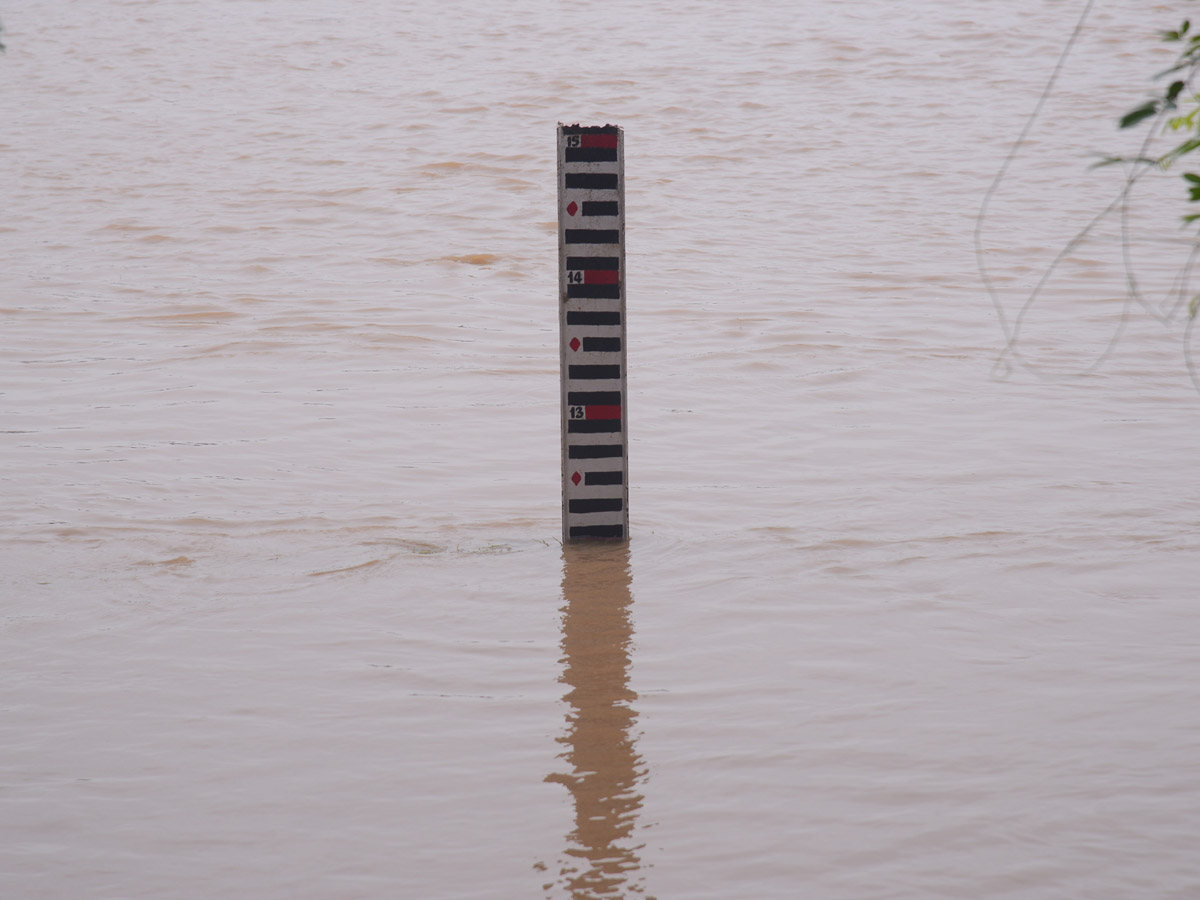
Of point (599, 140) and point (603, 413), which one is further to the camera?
point (603, 413)

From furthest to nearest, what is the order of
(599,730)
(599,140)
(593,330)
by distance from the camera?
(593,330) < (599,140) < (599,730)

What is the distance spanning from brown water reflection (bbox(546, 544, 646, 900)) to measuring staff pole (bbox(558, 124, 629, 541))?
0.23 metres

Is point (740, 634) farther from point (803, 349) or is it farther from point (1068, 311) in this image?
point (1068, 311)

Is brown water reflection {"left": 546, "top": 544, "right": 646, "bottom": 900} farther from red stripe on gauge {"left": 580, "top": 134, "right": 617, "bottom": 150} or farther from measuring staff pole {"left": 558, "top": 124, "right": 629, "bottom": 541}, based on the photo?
red stripe on gauge {"left": 580, "top": 134, "right": 617, "bottom": 150}

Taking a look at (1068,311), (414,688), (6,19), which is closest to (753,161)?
(1068,311)

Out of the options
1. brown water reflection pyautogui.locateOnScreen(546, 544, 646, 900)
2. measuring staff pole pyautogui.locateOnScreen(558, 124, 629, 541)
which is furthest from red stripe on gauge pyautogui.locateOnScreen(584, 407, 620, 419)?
brown water reflection pyautogui.locateOnScreen(546, 544, 646, 900)

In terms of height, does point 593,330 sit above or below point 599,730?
above

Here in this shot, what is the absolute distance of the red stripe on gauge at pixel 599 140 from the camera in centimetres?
497

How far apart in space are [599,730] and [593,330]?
1.95 m

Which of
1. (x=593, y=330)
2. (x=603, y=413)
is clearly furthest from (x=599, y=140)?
(x=603, y=413)

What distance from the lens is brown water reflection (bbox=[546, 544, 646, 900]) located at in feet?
9.73

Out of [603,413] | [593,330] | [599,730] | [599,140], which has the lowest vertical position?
[599,730]

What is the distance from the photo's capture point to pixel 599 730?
3605 millimetres

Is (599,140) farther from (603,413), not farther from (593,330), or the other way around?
(603,413)
